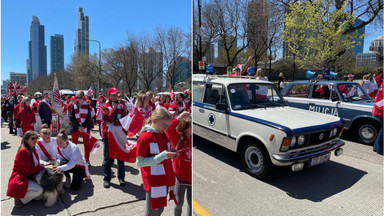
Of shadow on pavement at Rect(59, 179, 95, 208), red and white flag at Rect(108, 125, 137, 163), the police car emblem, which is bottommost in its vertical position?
shadow on pavement at Rect(59, 179, 95, 208)

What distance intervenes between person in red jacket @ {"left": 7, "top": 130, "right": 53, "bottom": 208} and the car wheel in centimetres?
644

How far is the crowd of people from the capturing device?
1.62 metres

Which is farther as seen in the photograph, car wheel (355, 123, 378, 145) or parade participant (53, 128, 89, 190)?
car wheel (355, 123, 378, 145)

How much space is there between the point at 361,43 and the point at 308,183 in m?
12.6

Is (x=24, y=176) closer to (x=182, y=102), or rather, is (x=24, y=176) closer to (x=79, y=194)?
(x=79, y=194)

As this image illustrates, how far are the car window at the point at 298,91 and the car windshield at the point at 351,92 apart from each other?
29.7 inches

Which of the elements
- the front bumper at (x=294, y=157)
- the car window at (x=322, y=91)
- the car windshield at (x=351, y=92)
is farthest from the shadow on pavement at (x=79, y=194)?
the car windshield at (x=351, y=92)

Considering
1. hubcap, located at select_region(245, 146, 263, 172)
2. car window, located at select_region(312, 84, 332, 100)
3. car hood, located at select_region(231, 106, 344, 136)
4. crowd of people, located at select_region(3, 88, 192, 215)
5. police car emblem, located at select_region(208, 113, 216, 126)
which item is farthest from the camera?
car window, located at select_region(312, 84, 332, 100)

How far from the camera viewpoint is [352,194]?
133 inches

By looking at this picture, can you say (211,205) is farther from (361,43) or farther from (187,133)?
(361,43)

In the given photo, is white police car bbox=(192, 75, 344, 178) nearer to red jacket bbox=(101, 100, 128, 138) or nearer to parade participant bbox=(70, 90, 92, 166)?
red jacket bbox=(101, 100, 128, 138)

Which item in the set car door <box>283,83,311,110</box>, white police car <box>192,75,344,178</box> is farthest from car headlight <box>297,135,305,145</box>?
car door <box>283,83,311,110</box>

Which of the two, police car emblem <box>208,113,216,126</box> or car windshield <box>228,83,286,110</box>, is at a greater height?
car windshield <box>228,83,286,110</box>

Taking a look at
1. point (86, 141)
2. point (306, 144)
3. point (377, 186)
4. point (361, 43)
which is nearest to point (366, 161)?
point (377, 186)
